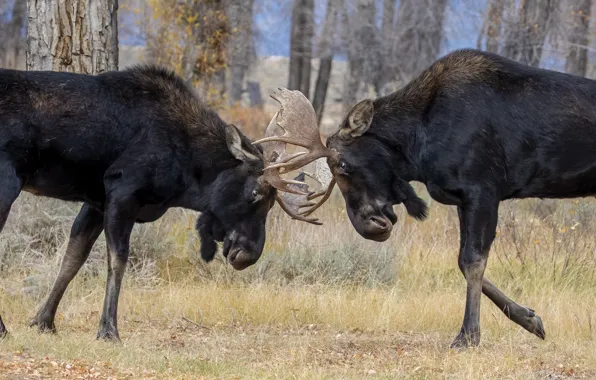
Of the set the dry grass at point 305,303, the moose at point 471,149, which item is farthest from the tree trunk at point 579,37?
the moose at point 471,149

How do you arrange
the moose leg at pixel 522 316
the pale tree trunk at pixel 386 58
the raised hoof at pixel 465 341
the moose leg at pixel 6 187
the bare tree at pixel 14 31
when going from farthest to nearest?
the bare tree at pixel 14 31 < the pale tree trunk at pixel 386 58 < the moose leg at pixel 522 316 < the raised hoof at pixel 465 341 < the moose leg at pixel 6 187

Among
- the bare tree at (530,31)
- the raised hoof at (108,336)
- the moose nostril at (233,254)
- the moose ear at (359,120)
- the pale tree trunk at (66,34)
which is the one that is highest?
the bare tree at (530,31)

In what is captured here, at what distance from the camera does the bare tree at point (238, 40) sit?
22.2 m

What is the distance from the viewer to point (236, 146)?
8328mm

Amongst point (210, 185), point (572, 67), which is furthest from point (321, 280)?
point (572, 67)

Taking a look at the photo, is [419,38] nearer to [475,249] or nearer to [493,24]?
[493,24]

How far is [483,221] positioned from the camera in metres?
8.26

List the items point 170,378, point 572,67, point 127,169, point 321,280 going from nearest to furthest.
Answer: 1. point 170,378
2. point 127,169
3. point 321,280
4. point 572,67

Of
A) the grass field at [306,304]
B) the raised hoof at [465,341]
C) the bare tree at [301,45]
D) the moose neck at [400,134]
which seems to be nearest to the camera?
the grass field at [306,304]

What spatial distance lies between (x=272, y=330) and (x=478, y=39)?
20.0 metres

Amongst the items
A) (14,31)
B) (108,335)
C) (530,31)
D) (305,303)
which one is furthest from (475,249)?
(14,31)

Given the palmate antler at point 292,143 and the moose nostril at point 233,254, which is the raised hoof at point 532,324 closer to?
the palmate antler at point 292,143

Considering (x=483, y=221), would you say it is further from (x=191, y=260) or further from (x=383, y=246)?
(x=191, y=260)

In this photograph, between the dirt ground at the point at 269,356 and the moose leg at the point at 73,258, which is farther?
the moose leg at the point at 73,258
